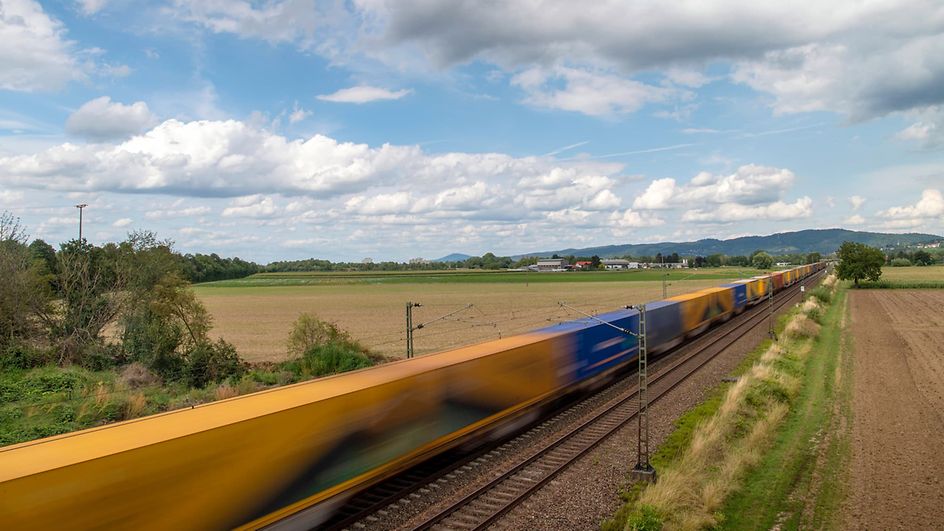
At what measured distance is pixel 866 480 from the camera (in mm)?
13445

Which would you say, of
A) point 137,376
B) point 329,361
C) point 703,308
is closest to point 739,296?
point 703,308

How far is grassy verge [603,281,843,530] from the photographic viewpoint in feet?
37.1

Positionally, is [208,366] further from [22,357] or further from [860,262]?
[860,262]

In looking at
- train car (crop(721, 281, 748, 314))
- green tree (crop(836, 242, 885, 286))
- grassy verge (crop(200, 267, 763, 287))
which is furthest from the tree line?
grassy verge (crop(200, 267, 763, 287))

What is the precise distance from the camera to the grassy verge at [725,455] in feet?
37.1

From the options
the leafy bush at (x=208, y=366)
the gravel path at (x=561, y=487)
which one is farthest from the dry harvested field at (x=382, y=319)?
the gravel path at (x=561, y=487)

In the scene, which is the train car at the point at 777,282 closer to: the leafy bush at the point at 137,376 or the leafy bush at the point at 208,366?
the leafy bush at the point at 208,366

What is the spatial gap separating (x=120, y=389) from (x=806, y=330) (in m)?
38.1

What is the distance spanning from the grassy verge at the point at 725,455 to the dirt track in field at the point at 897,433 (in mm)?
1392

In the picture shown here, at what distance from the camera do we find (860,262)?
84062 mm

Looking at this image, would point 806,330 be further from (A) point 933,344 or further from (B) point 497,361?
(B) point 497,361

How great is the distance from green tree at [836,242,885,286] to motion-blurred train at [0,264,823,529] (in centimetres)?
8586

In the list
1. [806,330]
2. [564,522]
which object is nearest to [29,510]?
[564,522]

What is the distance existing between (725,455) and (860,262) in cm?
8509
